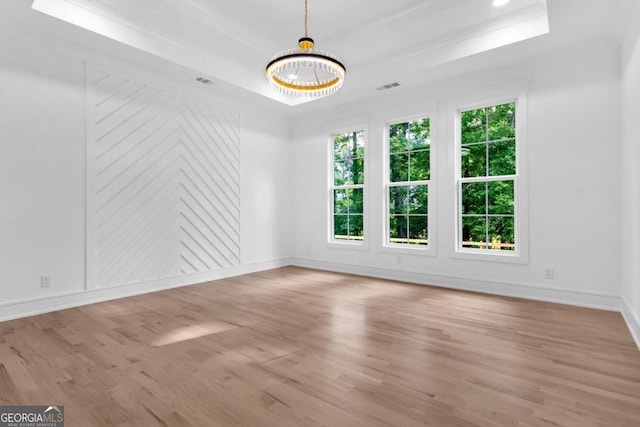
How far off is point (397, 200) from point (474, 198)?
45.5 inches

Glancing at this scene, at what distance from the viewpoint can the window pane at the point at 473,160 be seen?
14.6ft

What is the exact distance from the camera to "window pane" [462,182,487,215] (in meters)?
4.46

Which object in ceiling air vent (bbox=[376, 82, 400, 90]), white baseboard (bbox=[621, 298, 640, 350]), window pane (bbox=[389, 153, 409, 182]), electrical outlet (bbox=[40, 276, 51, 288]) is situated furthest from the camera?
window pane (bbox=[389, 153, 409, 182])

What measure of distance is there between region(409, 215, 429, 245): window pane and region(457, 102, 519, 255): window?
502 mm

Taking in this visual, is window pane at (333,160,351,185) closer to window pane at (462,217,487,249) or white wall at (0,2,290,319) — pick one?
window pane at (462,217,487,249)

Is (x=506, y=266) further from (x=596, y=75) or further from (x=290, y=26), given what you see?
(x=290, y=26)

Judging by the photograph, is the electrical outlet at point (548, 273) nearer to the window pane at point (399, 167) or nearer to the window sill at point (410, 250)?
the window sill at point (410, 250)

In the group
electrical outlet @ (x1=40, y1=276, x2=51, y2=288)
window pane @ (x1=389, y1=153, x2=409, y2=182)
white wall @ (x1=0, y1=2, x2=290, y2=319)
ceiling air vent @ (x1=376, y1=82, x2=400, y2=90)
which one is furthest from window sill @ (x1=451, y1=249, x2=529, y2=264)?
electrical outlet @ (x1=40, y1=276, x2=51, y2=288)

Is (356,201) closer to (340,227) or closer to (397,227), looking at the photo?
(340,227)

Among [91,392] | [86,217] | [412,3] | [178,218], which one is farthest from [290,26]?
[91,392]

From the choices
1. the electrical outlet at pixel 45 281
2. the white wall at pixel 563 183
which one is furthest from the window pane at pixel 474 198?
the electrical outlet at pixel 45 281

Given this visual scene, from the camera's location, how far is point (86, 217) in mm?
3805

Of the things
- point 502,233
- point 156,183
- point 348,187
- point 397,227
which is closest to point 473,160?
point 502,233

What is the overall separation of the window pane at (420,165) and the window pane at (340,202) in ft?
4.24
